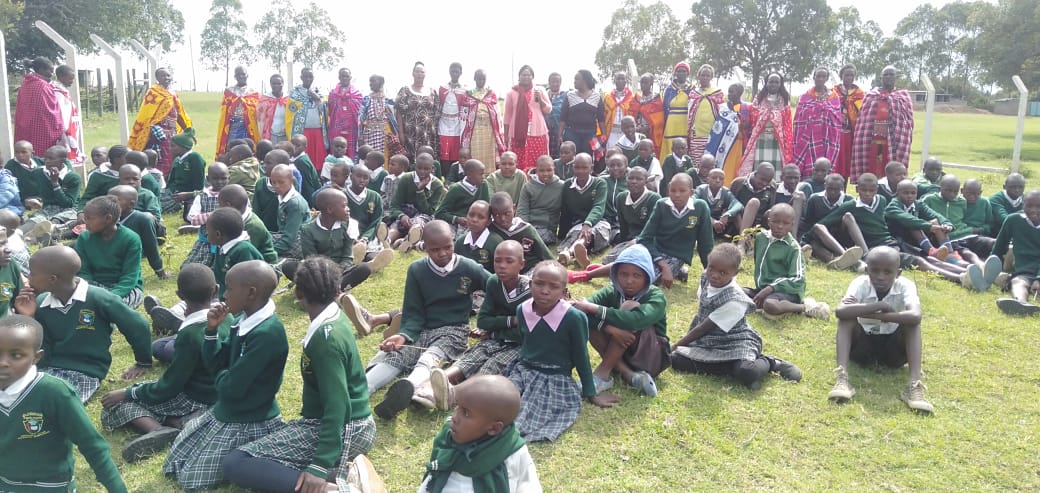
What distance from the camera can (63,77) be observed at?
10.9m

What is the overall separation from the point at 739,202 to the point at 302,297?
21.1ft

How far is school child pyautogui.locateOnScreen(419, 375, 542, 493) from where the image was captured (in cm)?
280

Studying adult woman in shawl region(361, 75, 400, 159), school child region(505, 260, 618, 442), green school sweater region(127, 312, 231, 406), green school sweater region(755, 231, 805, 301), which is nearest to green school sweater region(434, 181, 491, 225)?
green school sweater region(755, 231, 805, 301)

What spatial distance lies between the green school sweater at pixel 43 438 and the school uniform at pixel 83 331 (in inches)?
50.4

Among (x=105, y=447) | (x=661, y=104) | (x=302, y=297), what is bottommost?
(x=105, y=447)

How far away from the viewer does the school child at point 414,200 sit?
340 inches

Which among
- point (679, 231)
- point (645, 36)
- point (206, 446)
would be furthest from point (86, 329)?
point (645, 36)

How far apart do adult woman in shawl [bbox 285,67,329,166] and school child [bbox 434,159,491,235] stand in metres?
4.60

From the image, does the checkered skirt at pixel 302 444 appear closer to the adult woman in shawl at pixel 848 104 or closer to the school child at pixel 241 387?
the school child at pixel 241 387

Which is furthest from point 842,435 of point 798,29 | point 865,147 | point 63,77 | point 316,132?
point 798,29

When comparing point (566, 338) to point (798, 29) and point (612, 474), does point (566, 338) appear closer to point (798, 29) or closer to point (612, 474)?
point (612, 474)

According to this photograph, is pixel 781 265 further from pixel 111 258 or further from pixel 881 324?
pixel 111 258

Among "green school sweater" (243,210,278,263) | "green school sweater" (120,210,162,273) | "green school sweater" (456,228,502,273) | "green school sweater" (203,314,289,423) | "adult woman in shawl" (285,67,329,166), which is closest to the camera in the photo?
"green school sweater" (203,314,289,423)

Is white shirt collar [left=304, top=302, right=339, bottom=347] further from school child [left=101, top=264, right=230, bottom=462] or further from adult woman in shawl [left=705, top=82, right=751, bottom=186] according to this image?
adult woman in shawl [left=705, top=82, right=751, bottom=186]
